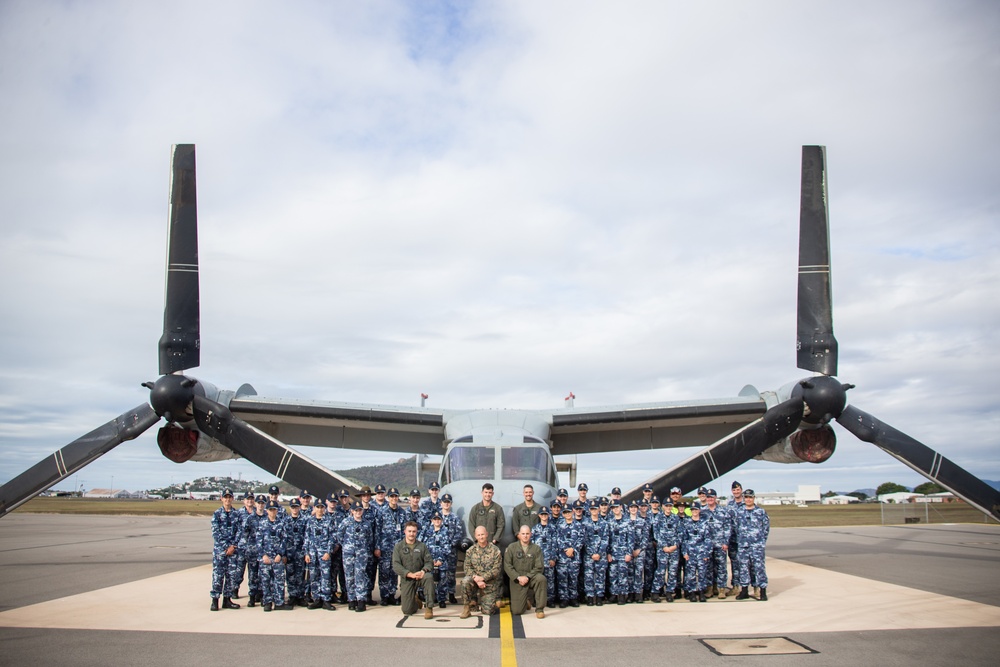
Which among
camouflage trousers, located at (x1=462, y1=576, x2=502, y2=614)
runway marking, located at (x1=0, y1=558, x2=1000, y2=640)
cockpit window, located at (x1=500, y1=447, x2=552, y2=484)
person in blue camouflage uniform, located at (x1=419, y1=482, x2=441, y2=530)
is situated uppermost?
cockpit window, located at (x1=500, y1=447, x2=552, y2=484)

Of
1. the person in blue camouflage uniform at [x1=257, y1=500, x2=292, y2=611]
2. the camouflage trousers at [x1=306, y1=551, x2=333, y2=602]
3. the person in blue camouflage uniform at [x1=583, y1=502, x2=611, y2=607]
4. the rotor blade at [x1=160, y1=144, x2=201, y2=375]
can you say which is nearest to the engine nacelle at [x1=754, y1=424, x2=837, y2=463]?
the person in blue camouflage uniform at [x1=583, y1=502, x2=611, y2=607]

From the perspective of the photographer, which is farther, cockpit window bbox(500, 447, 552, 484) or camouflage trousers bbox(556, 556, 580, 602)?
→ cockpit window bbox(500, 447, 552, 484)

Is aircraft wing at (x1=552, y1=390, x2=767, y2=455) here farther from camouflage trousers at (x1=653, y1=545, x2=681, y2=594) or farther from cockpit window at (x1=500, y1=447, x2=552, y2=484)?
camouflage trousers at (x1=653, y1=545, x2=681, y2=594)

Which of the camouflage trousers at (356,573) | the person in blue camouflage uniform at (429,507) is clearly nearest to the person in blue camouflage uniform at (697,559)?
the person in blue camouflage uniform at (429,507)

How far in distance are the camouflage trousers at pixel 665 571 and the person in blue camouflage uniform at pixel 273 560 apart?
535 cm

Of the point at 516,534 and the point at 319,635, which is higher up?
the point at 516,534

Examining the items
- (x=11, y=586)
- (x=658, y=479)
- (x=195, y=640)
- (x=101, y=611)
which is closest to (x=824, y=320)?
(x=658, y=479)

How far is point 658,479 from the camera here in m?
12.7

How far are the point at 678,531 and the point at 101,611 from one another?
26.4 ft

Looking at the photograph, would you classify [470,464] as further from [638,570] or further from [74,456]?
[74,456]

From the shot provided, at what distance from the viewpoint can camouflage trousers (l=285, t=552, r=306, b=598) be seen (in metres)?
10.2

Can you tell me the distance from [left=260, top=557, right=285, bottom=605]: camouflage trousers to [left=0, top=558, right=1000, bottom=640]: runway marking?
10.5 inches

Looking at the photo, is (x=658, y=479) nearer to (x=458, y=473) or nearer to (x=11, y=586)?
(x=458, y=473)

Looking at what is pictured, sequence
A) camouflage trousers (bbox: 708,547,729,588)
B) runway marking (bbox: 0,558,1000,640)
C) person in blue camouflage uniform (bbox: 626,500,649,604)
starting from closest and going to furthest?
runway marking (bbox: 0,558,1000,640) → person in blue camouflage uniform (bbox: 626,500,649,604) → camouflage trousers (bbox: 708,547,729,588)
